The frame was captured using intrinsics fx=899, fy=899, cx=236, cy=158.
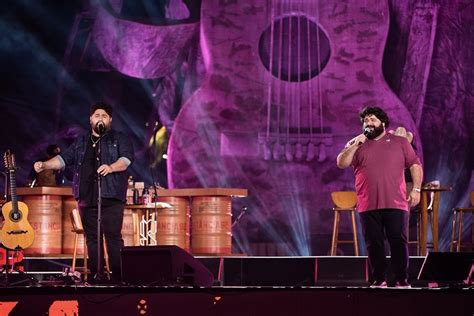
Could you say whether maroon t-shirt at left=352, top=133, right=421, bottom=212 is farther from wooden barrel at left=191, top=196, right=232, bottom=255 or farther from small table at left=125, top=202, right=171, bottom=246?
wooden barrel at left=191, top=196, right=232, bottom=255

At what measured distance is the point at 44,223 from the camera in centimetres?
1049

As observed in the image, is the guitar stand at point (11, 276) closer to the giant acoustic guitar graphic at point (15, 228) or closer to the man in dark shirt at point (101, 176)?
the giant acoustic guitar graphic at point (15, 228)

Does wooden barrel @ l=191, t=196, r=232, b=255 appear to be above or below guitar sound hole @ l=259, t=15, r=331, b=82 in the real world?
below

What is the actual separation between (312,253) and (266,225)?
767 millimetres

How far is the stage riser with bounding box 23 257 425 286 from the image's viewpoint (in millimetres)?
9328

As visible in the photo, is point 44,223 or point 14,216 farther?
point 44,223

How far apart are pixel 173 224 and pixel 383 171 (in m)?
4.68

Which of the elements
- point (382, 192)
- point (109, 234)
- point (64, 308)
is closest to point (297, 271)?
point (382, 192)

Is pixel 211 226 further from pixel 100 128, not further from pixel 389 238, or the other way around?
pixel 389 238

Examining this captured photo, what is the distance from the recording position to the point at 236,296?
559 centimetres

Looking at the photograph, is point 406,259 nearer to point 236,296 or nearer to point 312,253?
point 236,296

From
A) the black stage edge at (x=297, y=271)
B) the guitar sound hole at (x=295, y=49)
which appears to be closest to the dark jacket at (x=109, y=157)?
the black stage edge at (x=297, y=271)

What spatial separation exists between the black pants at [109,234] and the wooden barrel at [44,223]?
11.9 ft

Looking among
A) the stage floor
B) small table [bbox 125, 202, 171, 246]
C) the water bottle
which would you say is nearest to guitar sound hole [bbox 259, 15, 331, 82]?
small table [bbox 125, 202, 171, 246]
